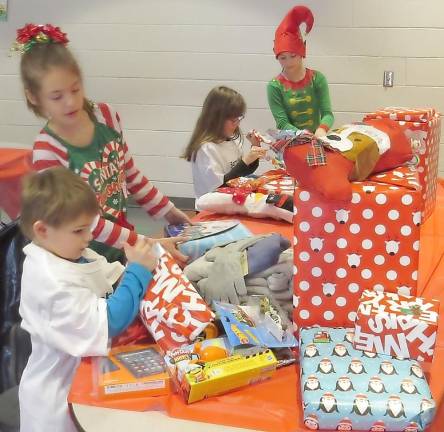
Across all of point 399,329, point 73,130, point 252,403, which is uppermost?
point 73,130

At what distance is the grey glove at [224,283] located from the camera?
4.78ft

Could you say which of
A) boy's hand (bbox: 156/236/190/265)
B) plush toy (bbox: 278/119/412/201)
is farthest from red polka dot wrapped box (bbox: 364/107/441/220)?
boy's hand (bbox: 156/236/190/265)

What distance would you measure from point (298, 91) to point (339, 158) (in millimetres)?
2333

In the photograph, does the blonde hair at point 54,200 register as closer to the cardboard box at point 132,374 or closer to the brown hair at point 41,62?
the cardboard box at point 132,374

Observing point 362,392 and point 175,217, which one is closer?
point 362,392

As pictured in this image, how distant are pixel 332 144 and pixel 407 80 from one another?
131 inches

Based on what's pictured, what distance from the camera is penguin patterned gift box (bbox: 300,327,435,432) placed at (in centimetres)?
105

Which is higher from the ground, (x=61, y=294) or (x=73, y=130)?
(x=73, y=130)

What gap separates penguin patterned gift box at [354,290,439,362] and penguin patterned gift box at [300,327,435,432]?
0.02m

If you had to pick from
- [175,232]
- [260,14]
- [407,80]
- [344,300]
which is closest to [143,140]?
[260,14]

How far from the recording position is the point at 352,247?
1.31m

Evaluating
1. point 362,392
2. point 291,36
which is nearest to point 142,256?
point 362,392

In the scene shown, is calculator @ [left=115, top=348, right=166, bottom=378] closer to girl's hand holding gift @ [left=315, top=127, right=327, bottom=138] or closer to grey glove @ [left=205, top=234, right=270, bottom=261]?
grey glove @ [left=205, top=234, right=270, bottom=261]

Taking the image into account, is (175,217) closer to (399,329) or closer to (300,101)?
(399,329)
